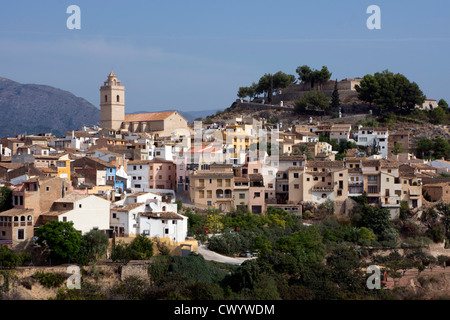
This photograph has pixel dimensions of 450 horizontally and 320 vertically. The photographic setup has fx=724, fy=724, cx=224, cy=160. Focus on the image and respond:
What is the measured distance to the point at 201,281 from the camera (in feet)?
77.2

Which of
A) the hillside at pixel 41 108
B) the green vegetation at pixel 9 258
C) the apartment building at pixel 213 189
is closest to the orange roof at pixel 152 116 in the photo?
the apartment building at pixel 213 189

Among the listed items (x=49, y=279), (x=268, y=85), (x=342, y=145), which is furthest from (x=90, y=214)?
(x=268, y=85)

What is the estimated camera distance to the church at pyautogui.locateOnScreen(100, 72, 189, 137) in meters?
50.2

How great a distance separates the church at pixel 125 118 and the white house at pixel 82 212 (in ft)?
73.6

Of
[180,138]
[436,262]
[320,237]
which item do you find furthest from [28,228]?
[180,138]

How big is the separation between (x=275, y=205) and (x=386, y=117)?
2230 cm

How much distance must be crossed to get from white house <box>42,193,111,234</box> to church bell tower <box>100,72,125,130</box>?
26549 millimetres

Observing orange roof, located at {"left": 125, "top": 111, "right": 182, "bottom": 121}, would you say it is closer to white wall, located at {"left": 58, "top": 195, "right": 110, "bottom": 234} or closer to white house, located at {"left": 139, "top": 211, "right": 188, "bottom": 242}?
white house, located at {"left": 139, "top": 211, "right": 188, "bottom": 242}

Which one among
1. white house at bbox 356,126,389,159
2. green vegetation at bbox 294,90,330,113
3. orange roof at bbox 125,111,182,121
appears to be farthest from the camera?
green vegetation at bbox 294,90,330,113

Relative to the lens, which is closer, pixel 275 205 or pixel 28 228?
pixel 28 228

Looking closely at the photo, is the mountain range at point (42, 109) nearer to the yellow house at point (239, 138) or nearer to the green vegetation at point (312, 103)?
the green vegetation at point (312, 103)

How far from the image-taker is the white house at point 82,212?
25422 mm

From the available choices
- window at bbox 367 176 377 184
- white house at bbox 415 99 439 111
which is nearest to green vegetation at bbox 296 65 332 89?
white house at bbox 415 99 439 111

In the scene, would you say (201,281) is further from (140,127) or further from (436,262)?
(140,127)
